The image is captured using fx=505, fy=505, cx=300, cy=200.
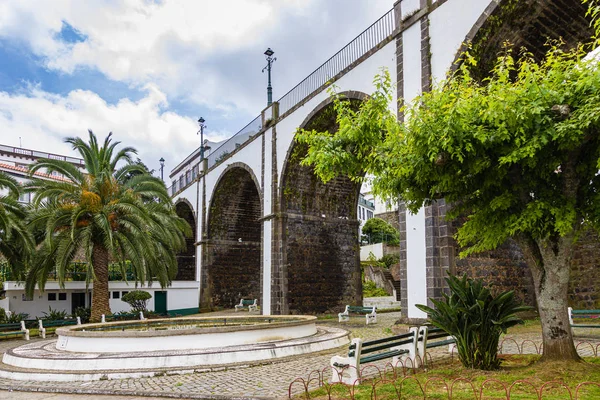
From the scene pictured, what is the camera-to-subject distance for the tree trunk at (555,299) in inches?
226

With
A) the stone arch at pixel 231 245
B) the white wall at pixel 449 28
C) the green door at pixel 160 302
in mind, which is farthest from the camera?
the stone arch at pixel 231 245

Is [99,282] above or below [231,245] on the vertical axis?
below

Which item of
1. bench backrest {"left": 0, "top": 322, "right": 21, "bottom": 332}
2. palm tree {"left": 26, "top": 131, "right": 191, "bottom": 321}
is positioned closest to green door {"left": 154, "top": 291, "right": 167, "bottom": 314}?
palm tree {"left": 26, "top": 131, "right": 191, "bottom": 321}

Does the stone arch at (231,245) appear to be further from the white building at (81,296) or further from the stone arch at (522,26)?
the stone arch at (522,26)

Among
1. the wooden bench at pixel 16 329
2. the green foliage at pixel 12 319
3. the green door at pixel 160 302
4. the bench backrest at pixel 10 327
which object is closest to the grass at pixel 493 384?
the wooden bench at pixel 16 329

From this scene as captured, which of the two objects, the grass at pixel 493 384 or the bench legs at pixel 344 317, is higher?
the grass at pixel 493 384

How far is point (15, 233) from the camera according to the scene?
1487 cm

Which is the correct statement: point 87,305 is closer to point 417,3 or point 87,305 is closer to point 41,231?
point 41,231

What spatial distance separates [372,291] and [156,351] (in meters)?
20.0

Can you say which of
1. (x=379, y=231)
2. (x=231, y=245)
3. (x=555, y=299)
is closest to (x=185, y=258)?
(x=231, y=245)

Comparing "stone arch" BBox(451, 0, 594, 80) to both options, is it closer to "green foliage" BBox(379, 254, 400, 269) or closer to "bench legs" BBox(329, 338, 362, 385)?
"bench legs" BBox(329, 338, 362, 385)

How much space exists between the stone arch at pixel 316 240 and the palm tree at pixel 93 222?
4583mm

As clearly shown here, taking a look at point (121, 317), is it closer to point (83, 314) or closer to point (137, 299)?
point (83, 314)

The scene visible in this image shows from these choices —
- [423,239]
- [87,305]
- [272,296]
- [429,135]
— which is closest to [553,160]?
[429,135]
